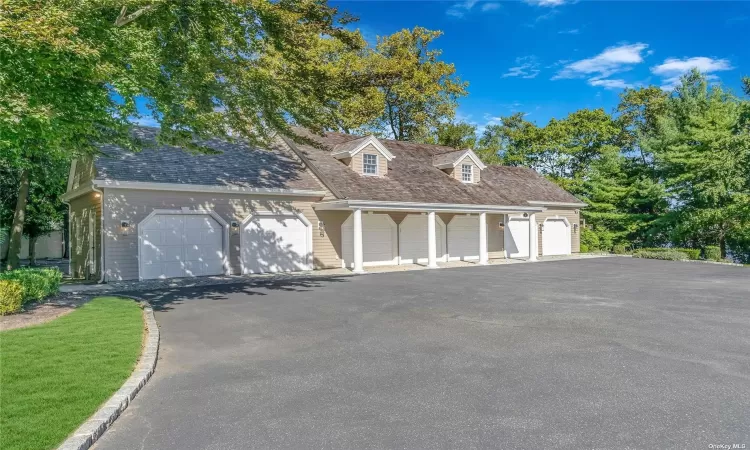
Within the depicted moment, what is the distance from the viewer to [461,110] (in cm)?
3509

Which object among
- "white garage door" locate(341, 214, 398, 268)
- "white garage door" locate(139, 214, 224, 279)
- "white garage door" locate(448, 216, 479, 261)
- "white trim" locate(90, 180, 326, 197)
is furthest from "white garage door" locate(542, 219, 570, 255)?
"white garage door" locate(139, 214, 224, 279)

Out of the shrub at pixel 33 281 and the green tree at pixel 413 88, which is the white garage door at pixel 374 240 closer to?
the shrub at pixel 33 281

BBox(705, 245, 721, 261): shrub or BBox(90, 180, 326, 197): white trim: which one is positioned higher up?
BBox(90, 180, 326, 197): white trim

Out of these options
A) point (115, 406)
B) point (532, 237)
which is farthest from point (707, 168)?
Result: point (115, 406)

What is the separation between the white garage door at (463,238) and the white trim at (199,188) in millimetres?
7439

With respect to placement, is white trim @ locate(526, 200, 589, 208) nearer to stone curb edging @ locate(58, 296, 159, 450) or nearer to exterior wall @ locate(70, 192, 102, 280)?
exterior wall @ locate(70, 192, 102, 280)

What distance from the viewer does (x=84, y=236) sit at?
17250 mm

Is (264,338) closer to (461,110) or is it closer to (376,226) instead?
(376,226)

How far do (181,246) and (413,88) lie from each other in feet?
68.4

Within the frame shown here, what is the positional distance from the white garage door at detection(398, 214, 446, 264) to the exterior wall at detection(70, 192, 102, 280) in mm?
12035

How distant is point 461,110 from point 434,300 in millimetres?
26736

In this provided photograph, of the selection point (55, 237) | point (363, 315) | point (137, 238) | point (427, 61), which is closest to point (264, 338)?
point (363, 315)


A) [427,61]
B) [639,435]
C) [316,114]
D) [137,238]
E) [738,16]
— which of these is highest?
[427,61]

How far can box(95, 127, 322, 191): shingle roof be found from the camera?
15.5 metres
